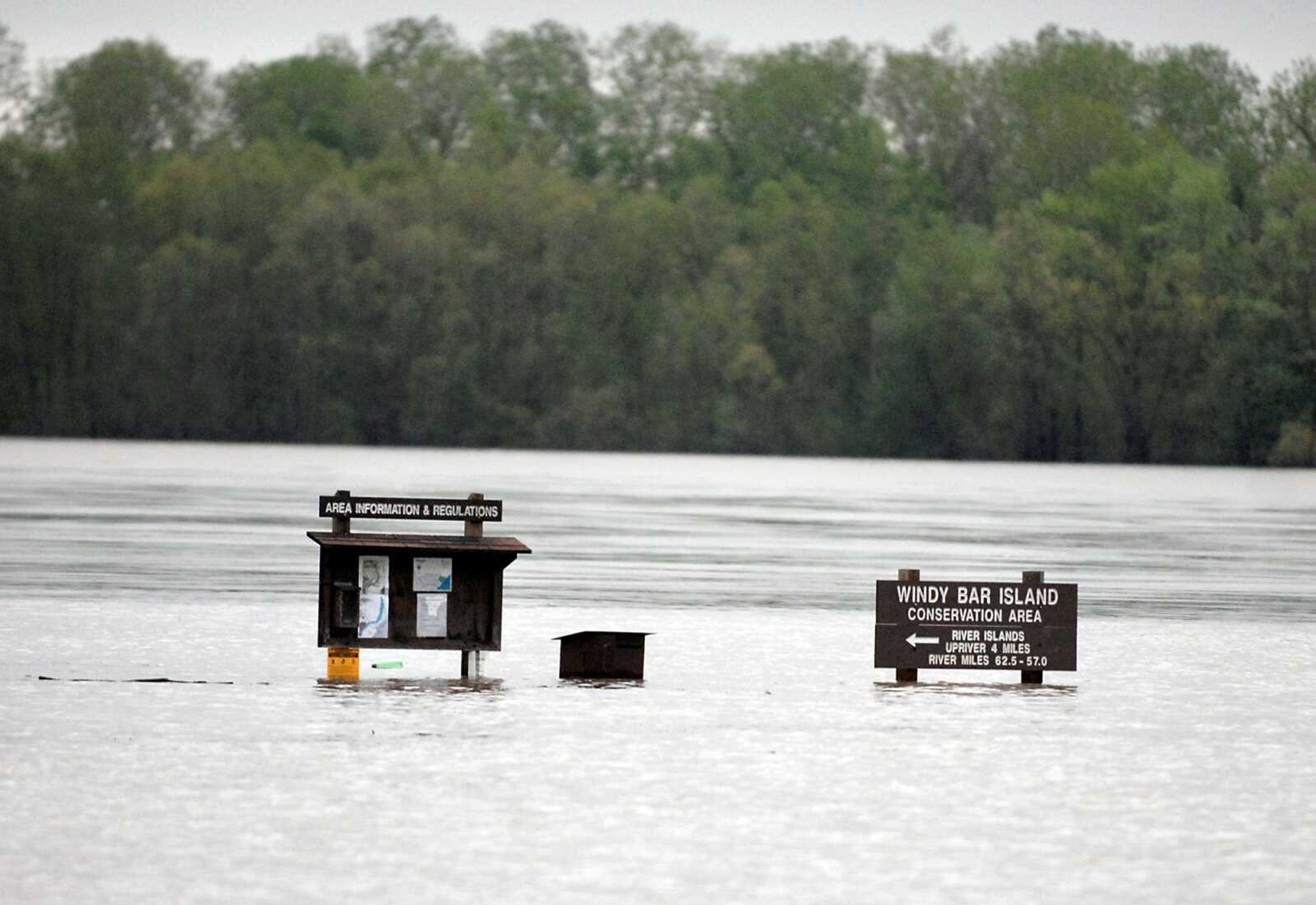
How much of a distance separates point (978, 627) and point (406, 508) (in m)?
4.17

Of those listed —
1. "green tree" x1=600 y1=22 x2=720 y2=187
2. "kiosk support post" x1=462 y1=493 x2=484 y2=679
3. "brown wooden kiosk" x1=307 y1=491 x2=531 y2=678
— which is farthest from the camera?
"green tree" x1=600 y1=22 x2=720 y2=187

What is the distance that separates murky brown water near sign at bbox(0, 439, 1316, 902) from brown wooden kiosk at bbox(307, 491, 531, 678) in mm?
378

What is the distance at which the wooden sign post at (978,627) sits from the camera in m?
17.7

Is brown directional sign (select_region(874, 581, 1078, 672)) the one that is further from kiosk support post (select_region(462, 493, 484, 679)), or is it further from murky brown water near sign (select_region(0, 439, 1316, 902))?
kiosk support post (select_region(462, 493, 484, 679))

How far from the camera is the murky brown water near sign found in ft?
34.8

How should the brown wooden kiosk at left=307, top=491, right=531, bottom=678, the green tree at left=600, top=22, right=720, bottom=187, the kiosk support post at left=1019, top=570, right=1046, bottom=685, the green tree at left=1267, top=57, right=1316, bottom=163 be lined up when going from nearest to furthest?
the brown wooden kiosk at left=307, top=491, right=531, bottom=678 → the kiosk support post at left=1019, top=570, right=1046, bottom=685 → the green tree at left=1267, top=57, right=1316, bottom=163 → the green tree at left=600, top=22, right=720, bottom=187

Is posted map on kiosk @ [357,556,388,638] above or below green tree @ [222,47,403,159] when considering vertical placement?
below

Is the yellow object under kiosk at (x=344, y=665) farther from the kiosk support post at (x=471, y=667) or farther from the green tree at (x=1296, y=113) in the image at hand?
the green tree at (x=1296, y=113)

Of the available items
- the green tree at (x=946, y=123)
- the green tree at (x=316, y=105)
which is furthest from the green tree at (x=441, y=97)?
the green tree at (x=946, y=123)

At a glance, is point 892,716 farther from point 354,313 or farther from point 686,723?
point 354,313

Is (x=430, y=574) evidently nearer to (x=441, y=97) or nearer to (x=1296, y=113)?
(x=1296, y=113)

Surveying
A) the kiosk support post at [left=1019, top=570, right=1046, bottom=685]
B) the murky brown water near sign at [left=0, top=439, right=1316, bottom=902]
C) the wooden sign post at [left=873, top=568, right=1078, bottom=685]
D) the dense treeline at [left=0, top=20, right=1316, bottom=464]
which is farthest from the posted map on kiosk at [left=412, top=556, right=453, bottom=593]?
Answer: the dense treeline at [left=0, top=20, right=1316, bottom=464]

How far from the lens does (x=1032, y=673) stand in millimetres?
18250

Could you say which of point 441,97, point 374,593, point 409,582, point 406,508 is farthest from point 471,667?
point 441,97
